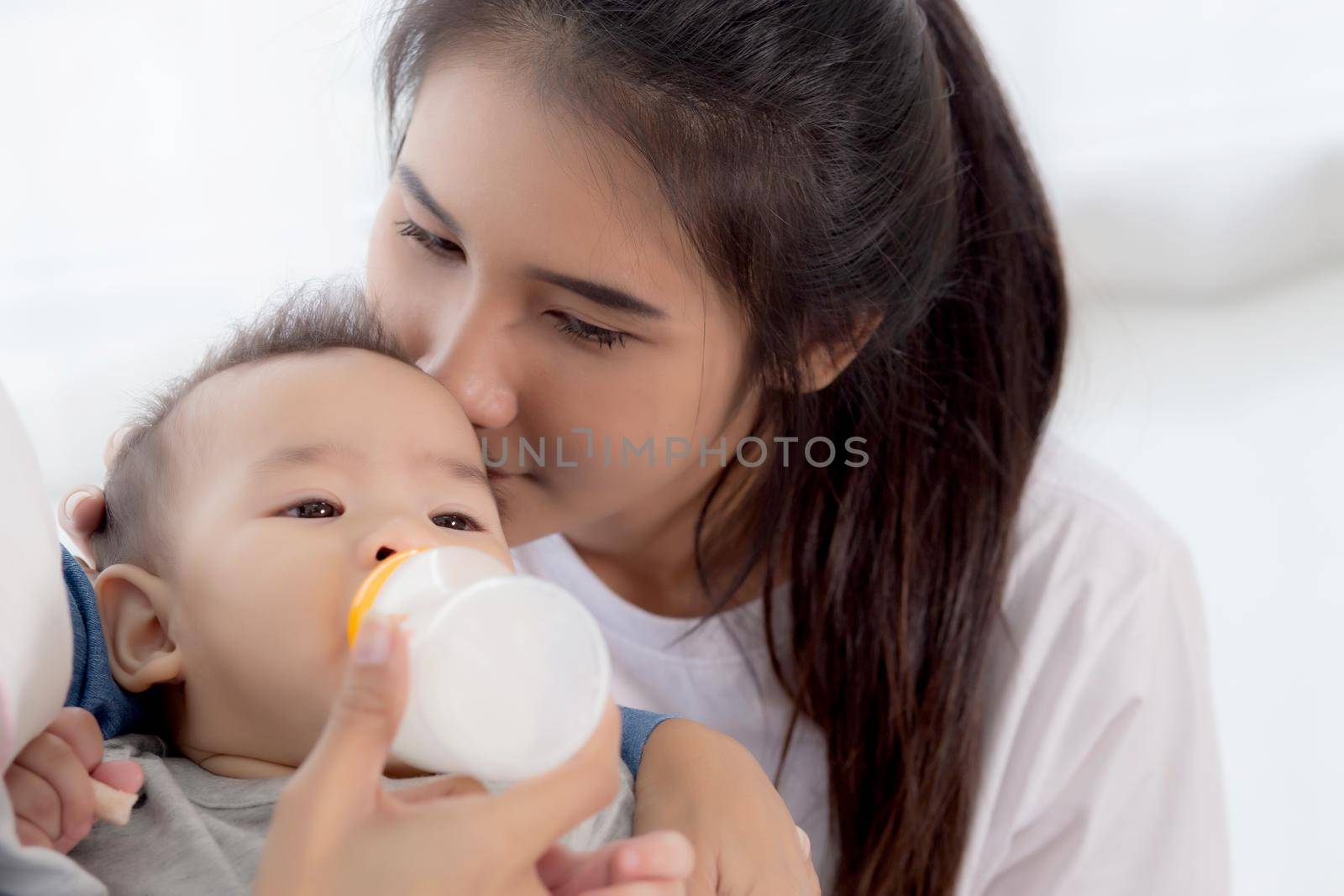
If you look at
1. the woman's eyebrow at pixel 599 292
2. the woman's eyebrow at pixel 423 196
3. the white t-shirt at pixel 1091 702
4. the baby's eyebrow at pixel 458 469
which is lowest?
the white t-shirt at pixel 1091 702

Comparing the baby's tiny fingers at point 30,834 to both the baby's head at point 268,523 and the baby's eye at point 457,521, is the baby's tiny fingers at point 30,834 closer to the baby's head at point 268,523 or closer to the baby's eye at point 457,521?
the baby's head at point 268,523

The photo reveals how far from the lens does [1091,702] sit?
1290 millimetres

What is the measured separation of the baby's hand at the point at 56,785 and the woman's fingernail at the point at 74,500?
264mm

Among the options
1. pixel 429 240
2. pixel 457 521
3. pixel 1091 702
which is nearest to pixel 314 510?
pixel 457 521

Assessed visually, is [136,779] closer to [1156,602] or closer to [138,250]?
[1156,602]

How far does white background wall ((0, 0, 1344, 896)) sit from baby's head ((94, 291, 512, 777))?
1.97ft

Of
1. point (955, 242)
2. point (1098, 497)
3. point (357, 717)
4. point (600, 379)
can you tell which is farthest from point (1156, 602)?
point (357, 717)

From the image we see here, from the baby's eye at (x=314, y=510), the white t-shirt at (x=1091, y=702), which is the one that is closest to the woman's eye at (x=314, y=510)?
the baby's eye at (x=314, y=510)

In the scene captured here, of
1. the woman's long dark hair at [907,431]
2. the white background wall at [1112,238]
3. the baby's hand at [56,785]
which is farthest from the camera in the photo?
the white background wall at [1112,238]

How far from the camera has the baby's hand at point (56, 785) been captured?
0.66m

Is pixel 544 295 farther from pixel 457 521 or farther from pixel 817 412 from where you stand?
A: pixel 817 412

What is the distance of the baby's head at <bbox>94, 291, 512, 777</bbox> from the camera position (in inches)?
29.6

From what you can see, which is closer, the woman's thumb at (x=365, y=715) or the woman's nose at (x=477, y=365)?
the woman's thumb at (x=365, y=715)

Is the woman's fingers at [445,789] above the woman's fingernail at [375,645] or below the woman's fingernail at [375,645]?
below
